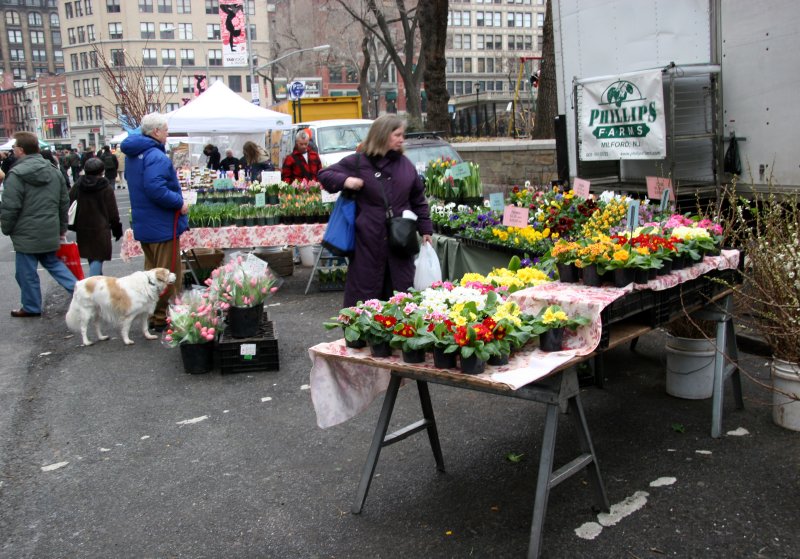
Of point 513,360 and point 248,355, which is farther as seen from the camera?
point 248,355

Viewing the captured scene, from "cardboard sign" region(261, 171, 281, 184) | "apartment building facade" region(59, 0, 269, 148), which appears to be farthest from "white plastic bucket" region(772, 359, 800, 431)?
"apartment building facade" region(59, 0, 269, 148)

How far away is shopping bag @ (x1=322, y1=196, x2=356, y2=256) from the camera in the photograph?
543cm

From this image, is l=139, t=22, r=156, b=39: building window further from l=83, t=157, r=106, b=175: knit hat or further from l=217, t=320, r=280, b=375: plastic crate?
l=217, t=320, r=280, b=375: plastic crate

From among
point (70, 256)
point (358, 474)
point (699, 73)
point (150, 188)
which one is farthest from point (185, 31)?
point (358, 474)

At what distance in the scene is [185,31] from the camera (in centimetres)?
8788

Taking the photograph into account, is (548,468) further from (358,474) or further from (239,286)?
(239,286)

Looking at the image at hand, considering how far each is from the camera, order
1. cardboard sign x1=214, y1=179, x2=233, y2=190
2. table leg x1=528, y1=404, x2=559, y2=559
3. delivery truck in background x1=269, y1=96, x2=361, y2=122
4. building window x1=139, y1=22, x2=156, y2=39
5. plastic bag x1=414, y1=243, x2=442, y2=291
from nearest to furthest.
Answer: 1. table leg x1=528, y1=404, x2=559, y2=559
2. plastic bag x1=414, y1=243, x2=442, y2=291
3. cardboard sign x1=214, y1=179, x2=233, y2=190
4. delivery truck in background x1=269, y1=96, x2=361, y2=122
5. building window x1=139, y1=22, x2=156, y2=39

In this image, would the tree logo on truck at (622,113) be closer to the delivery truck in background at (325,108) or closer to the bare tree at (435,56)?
the bare tree at (435,56)

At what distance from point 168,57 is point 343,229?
91.6m

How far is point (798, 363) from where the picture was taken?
403 centimetres

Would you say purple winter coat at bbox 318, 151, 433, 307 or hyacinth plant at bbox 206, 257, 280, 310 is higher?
purple winter coat at bbox 318, 151, 433, 307

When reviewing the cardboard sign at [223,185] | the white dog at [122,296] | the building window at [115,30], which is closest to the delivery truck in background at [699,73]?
the white dog at [122,296]

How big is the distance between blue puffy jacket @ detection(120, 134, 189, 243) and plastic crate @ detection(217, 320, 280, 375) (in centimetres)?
168

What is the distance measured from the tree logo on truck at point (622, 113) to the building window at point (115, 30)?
88067 millimetres
